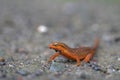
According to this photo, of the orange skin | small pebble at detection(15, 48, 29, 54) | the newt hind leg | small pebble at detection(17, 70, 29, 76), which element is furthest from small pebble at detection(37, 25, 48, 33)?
small pebble at detection(17, 70, 29, 76)

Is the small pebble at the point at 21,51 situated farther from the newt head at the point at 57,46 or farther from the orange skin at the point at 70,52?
the newt head at the point at 57,46

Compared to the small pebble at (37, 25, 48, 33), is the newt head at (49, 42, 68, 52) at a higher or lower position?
lower

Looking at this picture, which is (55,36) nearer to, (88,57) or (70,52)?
(88,57)

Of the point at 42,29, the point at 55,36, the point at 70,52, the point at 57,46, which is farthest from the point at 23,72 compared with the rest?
the point at 42,29

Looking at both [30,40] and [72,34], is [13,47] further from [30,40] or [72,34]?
[72,34]

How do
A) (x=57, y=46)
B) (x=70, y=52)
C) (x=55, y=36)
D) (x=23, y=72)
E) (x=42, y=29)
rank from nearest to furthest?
(x=23, y=72)
(x=57, y=46)
(x=70, y=52)
(x=55, y=36)
(x=42, y=29)

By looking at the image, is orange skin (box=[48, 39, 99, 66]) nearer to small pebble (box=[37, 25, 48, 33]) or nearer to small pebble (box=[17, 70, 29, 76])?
small pebble (box=[17, 70, 29, 76])

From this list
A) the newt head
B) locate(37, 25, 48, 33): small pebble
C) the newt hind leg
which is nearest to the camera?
the newt head

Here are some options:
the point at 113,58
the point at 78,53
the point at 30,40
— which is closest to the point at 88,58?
the point at 78,53
